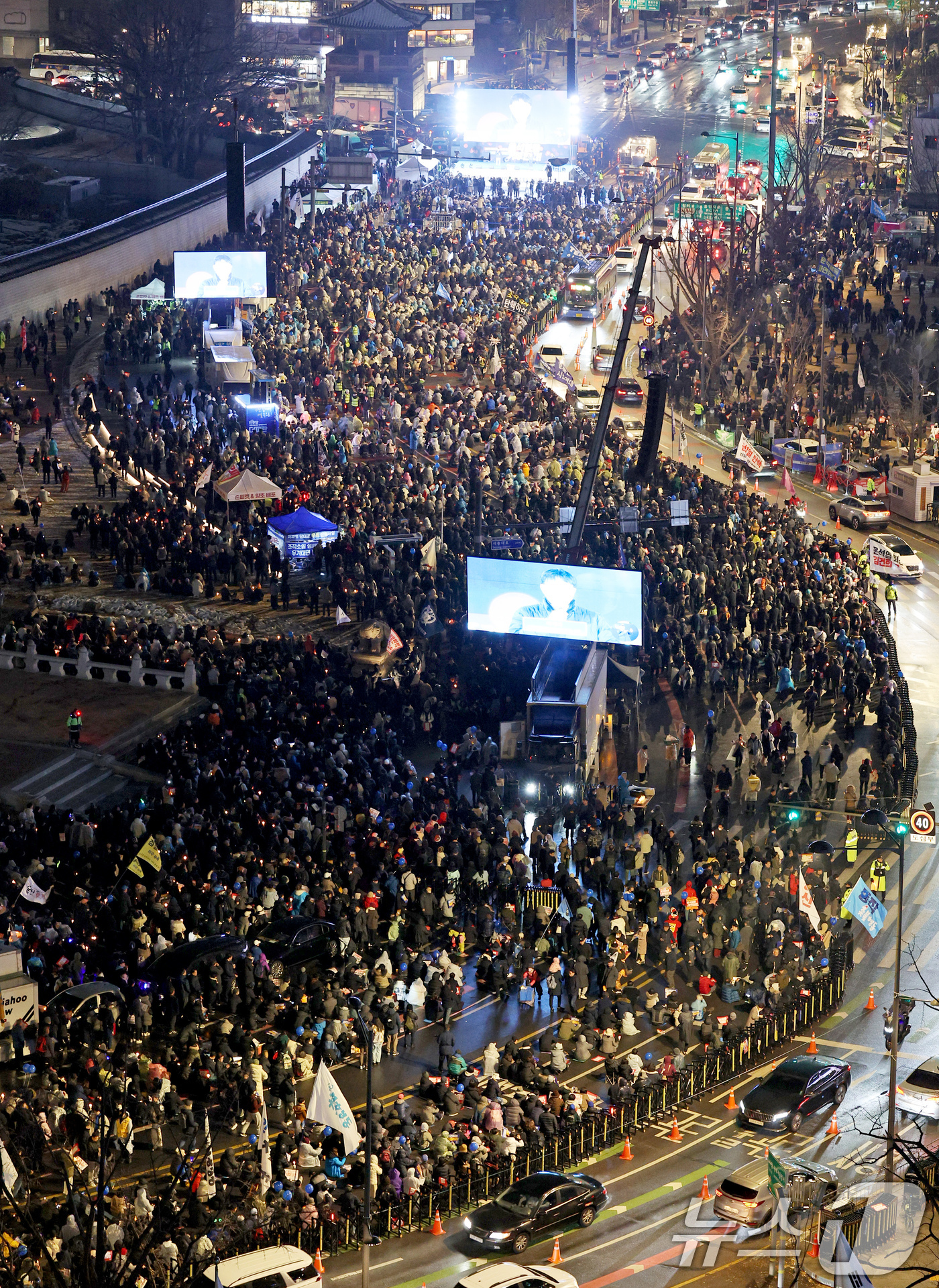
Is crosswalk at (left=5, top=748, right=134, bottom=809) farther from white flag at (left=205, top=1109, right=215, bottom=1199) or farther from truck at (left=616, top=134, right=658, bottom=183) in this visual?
truck at (left=616, top=134, right=658, bottom=183)

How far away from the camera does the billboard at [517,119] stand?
122 metres

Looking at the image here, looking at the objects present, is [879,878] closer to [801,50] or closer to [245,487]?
[245,487]

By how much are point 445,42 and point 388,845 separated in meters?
118

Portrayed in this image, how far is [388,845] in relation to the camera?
32.9 m

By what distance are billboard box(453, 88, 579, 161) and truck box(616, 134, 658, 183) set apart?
11.4 ft

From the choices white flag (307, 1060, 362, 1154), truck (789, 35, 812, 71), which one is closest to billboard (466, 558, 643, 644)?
white flag (307, 1060, 362, 1154)

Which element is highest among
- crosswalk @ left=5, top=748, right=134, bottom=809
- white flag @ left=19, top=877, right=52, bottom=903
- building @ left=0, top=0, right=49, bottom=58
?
building @ left=0, top=0, right=49, bottom=58

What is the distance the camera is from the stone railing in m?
41.2

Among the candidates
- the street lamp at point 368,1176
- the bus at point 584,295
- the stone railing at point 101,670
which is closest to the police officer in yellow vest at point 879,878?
the street lamp at point 368,1176

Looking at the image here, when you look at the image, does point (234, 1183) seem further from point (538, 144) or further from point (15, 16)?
point (538, 144)

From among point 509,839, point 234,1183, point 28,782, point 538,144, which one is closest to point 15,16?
point 538,144

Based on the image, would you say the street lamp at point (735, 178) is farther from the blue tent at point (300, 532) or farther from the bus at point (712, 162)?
the blue tent at point (300, 532)

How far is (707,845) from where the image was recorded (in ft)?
111

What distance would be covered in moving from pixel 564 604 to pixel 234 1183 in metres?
19.3
